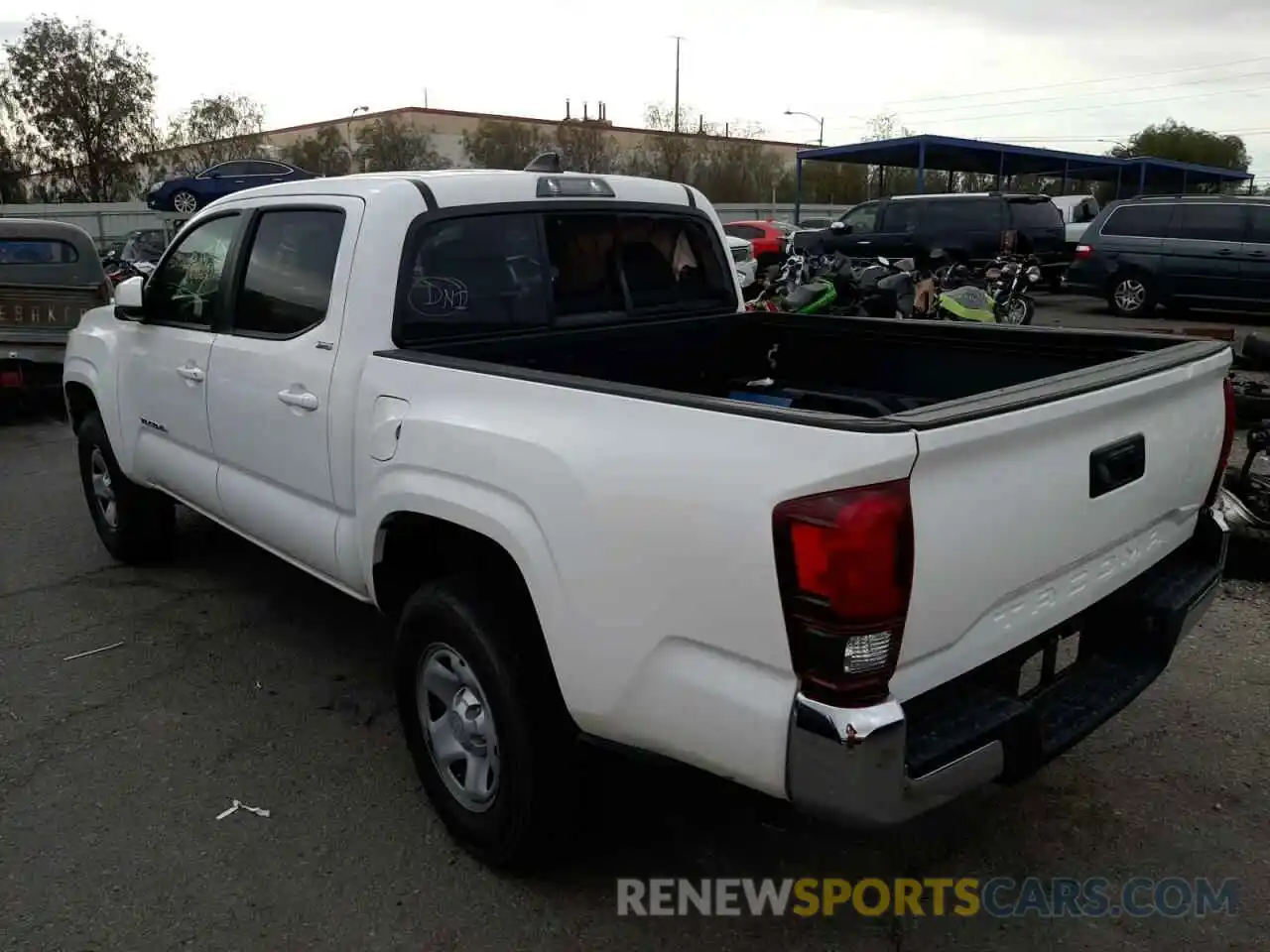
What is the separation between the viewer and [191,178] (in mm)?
24703

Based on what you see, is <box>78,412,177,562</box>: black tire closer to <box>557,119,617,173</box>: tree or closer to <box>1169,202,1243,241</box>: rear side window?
<box>1169,202,1243,241</box>: rear side window

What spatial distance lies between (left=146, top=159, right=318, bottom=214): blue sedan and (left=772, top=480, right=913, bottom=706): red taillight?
23.7m

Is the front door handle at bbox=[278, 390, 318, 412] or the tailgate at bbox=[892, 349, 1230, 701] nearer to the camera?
the tailgate at bbox=[892, 349, 1230, 701]

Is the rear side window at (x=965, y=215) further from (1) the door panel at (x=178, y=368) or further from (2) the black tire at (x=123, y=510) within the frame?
(1) the door panel at (x=178, y=368)

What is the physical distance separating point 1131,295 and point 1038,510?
601 inches

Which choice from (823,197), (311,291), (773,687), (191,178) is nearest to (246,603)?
(311,291)

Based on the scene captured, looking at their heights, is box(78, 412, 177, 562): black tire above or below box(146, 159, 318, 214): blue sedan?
below

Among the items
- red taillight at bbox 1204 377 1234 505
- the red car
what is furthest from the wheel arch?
the red car

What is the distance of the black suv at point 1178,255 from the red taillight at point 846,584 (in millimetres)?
14989

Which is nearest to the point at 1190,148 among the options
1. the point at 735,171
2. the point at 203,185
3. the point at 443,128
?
the point at 735,171

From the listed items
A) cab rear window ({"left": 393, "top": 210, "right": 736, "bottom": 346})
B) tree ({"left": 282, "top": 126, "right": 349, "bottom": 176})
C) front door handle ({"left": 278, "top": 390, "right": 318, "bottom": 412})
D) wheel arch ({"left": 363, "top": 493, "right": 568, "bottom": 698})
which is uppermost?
tree ({"left": 282, "top": 126, "right": 349, "bottom": 176})

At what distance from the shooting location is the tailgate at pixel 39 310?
373 inches

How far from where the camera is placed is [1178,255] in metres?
15.0

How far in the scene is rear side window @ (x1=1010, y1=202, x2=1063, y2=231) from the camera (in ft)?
59.3
